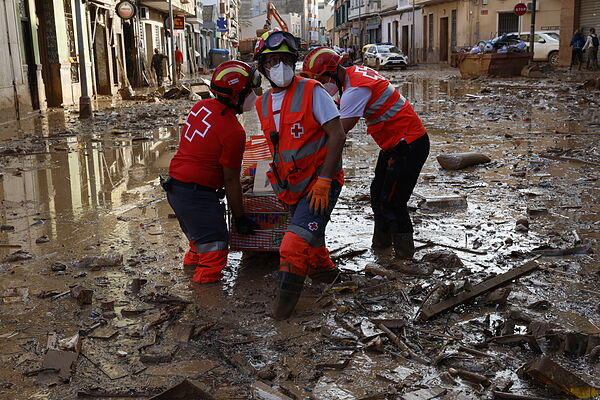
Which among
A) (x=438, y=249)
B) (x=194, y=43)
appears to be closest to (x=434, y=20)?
(x=194, y=43)

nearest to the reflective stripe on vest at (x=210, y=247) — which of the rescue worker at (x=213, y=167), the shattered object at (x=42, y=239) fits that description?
the rescue worker at (x=213, y=167)

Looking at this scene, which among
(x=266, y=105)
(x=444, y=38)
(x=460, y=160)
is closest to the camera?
(x=266, y=105)

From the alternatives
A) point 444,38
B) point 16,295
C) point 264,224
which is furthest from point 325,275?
point 444,38

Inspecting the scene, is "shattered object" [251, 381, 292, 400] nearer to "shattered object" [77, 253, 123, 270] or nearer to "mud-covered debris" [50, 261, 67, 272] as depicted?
"shattered object" [77, 253, 123, 270]

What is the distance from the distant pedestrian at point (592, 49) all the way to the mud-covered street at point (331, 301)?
75.5ft

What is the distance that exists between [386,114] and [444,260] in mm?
1171

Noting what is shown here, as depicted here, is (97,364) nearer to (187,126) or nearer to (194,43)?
(187,126)

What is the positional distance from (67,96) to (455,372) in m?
18.5

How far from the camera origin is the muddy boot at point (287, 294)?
406 centimetres

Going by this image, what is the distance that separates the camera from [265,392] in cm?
316

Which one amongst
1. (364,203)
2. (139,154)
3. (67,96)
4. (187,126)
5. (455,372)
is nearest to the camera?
(455,372)

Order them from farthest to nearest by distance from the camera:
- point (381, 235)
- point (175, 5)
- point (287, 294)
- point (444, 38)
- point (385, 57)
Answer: point (444, 38), point (385, 57), point (175, 5), point (381, 235), point (287, 294)

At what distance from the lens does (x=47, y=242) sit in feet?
19.1

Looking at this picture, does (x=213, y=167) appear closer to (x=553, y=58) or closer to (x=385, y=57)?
(x=553, y=58)
